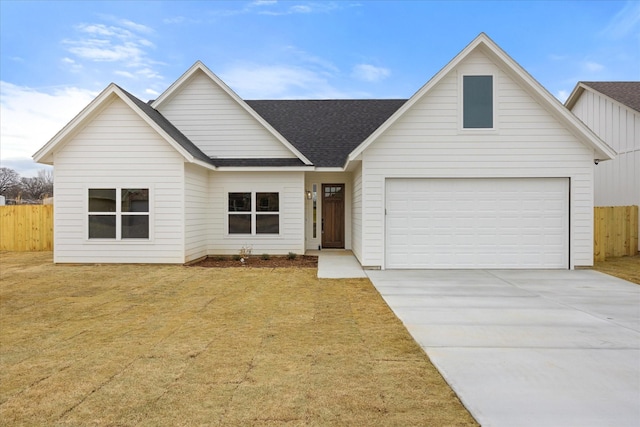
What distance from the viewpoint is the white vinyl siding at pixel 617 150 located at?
1491cm

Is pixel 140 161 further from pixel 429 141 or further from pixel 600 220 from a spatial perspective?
pixel 600 220

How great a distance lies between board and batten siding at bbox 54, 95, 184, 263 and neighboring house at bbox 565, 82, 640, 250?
16.2 m

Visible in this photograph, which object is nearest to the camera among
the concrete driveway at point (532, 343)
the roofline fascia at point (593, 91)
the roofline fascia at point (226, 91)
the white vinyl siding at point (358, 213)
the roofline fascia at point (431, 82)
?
the concrete driveway at point (532, 343)

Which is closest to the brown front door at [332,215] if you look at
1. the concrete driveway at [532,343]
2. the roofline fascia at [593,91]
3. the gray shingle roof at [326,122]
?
the gray shingle roof at [326,122]

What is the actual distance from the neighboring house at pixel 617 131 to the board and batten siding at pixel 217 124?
12785 mm

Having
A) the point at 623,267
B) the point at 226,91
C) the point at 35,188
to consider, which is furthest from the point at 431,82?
the point at 35,188

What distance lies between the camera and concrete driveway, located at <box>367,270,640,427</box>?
335 centimetres

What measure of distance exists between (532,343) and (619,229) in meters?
12.0

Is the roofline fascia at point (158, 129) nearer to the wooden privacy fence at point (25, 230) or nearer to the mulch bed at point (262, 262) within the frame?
the mulch bed at point (262, 262)

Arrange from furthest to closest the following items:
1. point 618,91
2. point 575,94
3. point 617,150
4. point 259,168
Answer: 1. point 575,94
2. point 618,91
3. point 617,150
4. point 259,168

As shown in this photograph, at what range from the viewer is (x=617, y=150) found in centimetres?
1598

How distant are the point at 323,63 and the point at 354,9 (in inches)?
279

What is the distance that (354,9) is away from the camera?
1897 centimetres

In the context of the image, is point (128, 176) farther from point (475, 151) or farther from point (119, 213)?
point (475, 151)
